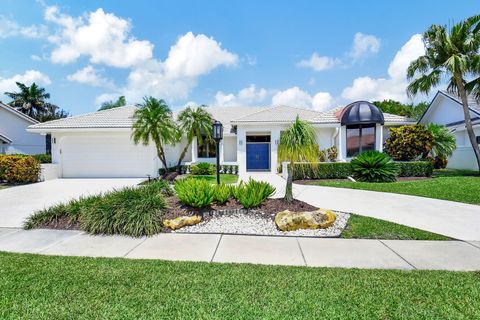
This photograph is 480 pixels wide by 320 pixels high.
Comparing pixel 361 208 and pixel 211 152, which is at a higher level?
pixel 211 152

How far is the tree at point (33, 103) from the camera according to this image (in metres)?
37.7

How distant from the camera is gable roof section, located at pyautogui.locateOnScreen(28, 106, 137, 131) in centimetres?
1731

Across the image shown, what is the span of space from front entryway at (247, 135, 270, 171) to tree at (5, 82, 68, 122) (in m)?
35.2

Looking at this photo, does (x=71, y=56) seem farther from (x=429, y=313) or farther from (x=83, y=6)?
(x=429, y=313)

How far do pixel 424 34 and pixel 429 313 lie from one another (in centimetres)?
1859

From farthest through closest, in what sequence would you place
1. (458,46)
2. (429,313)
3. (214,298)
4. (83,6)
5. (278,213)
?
(458,46) < (83,6) < (278,213) < (214,298) < (429,313)

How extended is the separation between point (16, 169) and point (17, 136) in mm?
14167

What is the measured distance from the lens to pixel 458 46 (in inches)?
590

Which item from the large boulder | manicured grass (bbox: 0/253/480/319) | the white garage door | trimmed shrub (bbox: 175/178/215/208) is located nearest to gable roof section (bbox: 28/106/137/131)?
the white garage door

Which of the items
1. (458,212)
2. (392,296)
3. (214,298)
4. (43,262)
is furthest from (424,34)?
(43,262)

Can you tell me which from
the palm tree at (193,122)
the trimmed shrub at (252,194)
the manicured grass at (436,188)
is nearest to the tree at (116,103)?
the palm tree at (193,122)

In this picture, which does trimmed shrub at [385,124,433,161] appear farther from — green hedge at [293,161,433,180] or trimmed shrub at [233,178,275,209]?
trimmed shrub at [233,178,275,209]

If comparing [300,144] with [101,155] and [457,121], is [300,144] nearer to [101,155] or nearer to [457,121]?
[101,155]

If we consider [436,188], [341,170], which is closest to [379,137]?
[341,170]
